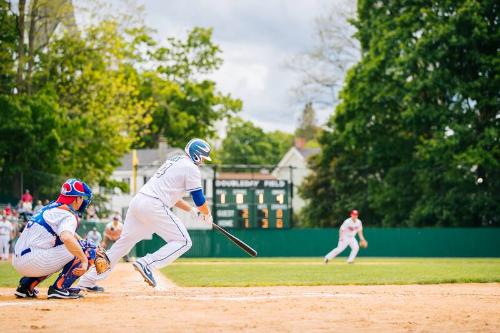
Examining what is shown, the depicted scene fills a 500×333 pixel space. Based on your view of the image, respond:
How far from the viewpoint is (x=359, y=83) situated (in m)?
44.9

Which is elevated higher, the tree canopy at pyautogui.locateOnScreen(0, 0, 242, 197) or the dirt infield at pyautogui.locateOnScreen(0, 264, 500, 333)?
the tree canopy at pyautogui.locateOnScreen(0, 0, 242, 197)

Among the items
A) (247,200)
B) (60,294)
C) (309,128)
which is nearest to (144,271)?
(60,294)

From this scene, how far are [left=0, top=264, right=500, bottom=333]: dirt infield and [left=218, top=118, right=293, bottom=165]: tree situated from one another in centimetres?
9651

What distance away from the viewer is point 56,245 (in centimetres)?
1025

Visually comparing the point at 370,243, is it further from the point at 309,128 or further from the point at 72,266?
the point at 309,128

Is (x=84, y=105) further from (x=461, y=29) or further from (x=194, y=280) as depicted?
(x=194, y=280)

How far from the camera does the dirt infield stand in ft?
26.0

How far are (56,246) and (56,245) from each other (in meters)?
0.01

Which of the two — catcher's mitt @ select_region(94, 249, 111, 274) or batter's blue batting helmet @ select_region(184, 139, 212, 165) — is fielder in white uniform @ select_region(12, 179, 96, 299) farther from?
batter's blue batting helmet @ select_region(184, 139, 212, 165)

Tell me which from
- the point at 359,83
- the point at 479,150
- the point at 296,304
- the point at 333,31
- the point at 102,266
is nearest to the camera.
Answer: the point at 296,304

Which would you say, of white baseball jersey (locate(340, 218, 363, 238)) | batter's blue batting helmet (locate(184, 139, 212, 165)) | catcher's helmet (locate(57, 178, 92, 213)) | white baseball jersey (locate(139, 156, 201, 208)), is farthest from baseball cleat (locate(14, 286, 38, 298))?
white baseball jersey (locate(340, 218, 363, 238))

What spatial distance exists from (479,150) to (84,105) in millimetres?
21324

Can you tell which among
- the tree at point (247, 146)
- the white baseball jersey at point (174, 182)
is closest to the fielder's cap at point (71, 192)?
the white baseball jersey at point (174, 182)

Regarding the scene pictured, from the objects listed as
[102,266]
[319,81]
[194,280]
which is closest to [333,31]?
[319,81]
